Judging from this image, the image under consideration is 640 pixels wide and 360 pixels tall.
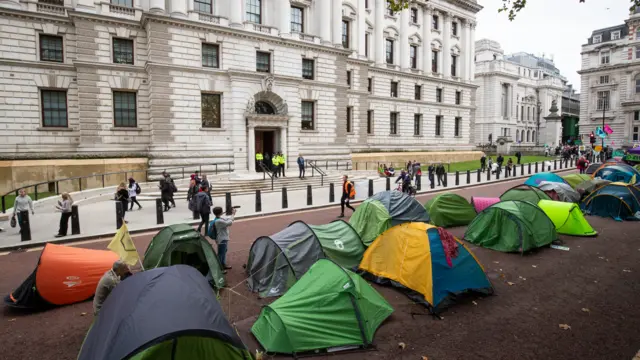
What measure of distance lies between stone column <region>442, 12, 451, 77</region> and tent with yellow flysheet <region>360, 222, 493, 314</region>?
45.7m

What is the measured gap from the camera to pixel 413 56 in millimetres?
46844

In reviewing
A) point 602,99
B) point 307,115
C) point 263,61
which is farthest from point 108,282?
point 602,99

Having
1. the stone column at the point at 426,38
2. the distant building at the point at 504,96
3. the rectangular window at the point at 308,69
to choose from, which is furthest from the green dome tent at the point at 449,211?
the distant building at the point at 504,96

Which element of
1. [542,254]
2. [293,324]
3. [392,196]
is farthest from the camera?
[392,196]

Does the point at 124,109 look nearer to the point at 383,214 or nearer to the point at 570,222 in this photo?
the point at 383,214

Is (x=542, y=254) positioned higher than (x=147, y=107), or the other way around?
(x=147, y=107)

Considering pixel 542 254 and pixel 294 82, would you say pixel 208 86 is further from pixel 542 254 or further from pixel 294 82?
pixel 542 254

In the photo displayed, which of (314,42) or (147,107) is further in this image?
(314,42)

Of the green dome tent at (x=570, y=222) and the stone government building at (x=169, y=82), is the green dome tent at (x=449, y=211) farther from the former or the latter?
the stone government building at (x=169, y=82)

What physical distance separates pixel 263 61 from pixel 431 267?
2516cm

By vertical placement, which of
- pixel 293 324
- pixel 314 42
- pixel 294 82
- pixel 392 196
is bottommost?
pixel 293 324

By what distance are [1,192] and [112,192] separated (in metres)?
6.72

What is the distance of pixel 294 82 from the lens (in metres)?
30.5

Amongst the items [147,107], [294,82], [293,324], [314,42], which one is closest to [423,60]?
[314,42]
